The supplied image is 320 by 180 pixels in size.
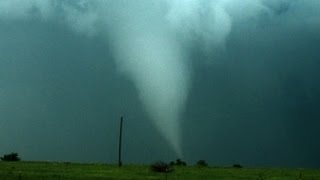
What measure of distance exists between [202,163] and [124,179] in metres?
40.5

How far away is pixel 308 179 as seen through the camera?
177 ft

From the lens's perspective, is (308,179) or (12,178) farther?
(308,179)

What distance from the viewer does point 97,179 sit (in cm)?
4791

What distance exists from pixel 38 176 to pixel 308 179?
25615 mm

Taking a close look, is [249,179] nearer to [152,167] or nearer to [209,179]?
[209,179]

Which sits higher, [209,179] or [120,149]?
[120,149]

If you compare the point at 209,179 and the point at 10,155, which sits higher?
the point at 10,155

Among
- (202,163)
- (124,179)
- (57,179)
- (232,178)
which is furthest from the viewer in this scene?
(202,163)

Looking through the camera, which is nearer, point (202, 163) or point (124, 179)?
point (124, 179)

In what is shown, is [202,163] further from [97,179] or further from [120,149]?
[97,179]

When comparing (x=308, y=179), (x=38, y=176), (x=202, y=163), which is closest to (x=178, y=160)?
(x=202, y=163)

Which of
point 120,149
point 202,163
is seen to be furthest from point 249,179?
point 202,163

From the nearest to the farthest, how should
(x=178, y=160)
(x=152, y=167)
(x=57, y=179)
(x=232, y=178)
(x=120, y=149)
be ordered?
(x=57, y=179) < (x=232, y=178) < (x=152, y=167) < (x=120, y=149) < (x=178, y=160)

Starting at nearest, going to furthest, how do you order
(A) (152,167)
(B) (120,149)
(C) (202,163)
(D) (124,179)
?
(D) (124,179) < (A) (152,167) < (B) (120,149) < (C) (202,163)
